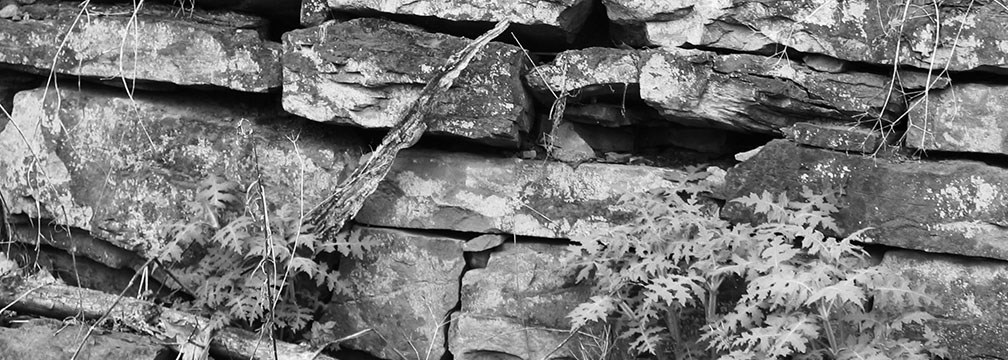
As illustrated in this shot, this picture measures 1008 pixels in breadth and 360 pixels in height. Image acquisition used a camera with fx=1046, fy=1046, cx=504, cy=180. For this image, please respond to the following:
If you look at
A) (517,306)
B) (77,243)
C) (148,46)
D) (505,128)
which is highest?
(148,46)

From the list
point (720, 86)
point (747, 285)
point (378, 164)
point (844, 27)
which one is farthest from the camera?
point (378, 164)

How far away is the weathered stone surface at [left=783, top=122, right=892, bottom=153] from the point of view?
397cm

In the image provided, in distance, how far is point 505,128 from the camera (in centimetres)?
427

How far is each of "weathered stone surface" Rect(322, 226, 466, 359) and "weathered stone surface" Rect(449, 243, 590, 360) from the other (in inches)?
3.7

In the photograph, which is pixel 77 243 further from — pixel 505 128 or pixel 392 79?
pixel 505 128

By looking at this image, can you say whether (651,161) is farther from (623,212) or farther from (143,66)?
(143,66)

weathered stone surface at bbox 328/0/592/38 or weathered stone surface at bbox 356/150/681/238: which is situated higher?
weathered stone surface at bbox 328/0/592/38

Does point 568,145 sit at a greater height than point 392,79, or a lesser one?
lesser

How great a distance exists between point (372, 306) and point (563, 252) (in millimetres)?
866

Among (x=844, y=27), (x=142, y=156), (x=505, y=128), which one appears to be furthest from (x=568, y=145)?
(x=142, y=156)

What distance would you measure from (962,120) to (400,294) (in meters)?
2.34

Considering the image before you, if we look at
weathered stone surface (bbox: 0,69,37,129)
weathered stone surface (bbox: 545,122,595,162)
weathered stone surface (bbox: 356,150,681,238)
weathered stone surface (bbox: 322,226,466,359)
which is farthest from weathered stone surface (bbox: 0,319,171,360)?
weathered stone surface (bbox: 545,122,595,162)

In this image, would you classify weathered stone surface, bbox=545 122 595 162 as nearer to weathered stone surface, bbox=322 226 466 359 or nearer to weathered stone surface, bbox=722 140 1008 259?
weathered stone surface, bbox=322 226 466 359

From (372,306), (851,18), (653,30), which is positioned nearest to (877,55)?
(851,18)
